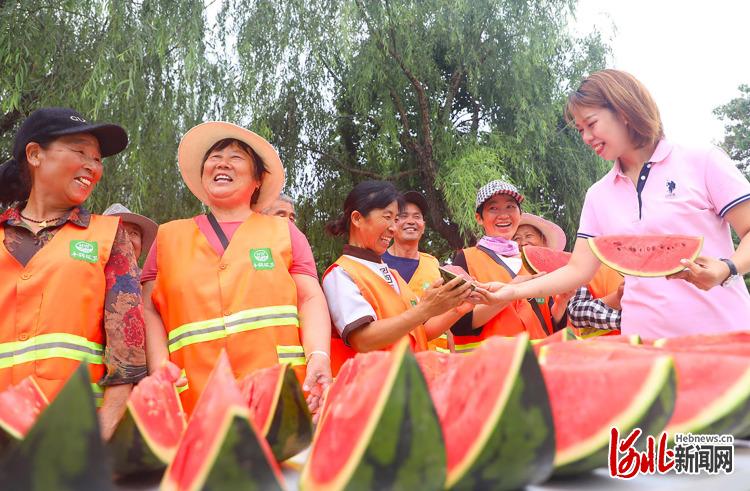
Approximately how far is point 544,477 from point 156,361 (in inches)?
82.0

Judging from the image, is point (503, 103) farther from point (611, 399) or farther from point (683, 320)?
point (611, 399)

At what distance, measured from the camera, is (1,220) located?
103 inches

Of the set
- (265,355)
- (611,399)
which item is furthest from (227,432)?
(265,355)

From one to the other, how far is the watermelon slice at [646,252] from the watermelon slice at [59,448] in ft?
7.13

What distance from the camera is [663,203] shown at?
8.93 ft

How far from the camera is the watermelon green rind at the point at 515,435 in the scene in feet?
3.21

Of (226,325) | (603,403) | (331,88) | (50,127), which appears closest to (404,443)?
(603,403)

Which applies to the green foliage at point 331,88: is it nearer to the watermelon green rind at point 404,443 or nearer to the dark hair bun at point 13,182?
the dark hair bun at point 13,182

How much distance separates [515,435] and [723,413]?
1.69ft

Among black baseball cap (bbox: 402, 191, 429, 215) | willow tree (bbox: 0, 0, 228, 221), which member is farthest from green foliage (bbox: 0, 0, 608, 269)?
black baseball cap (bbox: 402, 191, 429, 215)

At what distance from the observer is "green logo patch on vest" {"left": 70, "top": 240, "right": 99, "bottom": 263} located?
250 centimetres

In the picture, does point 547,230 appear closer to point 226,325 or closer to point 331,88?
point 226,325

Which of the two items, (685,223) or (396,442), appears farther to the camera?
(685,223)

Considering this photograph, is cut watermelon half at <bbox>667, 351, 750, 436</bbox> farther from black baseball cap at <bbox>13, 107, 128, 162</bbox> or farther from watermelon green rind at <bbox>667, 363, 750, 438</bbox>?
black baseball cap at <bbox>13, 107, 128, 162</bbox>
